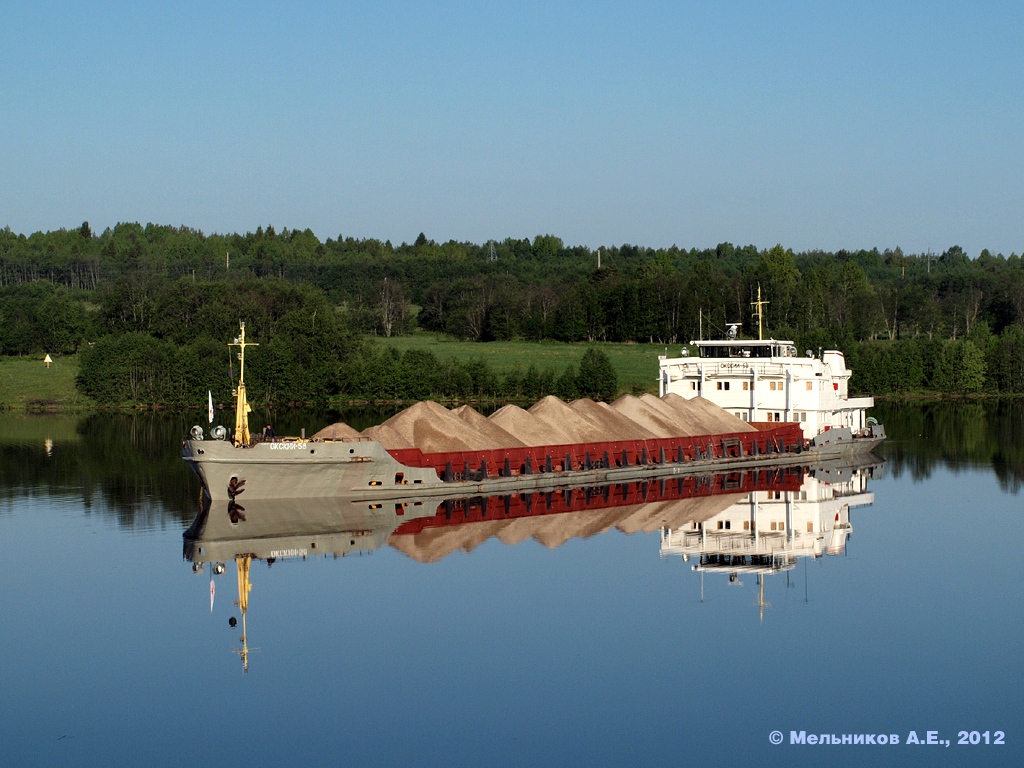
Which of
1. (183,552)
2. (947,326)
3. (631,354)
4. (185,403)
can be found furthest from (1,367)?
(947,326)

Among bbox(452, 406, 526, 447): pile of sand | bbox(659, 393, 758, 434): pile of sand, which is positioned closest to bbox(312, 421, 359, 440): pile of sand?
bbox(452, 406, 526, 447): pile of sand

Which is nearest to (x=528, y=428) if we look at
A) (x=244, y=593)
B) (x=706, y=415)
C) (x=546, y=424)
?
(x=546, y=424)

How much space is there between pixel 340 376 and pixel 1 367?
93.7ft

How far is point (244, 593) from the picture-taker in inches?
1176

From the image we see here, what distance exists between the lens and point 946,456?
199 feet

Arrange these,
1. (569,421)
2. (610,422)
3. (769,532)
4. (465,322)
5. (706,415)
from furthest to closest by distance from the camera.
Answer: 1. (465,322)
2. (706,415)
3. (610,422)
4. (569,421)
5. (769,532)

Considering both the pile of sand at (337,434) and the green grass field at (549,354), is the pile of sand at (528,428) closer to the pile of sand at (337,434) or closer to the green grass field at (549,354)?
the pile of sand at (337,434)

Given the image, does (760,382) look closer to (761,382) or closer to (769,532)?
(761,382)

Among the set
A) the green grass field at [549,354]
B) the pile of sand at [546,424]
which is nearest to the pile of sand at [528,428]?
the pile of sand at [546,424]

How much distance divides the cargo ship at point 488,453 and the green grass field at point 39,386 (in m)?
50.9

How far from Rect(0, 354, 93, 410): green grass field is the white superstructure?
50780mm

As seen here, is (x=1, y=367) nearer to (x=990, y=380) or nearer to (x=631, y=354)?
(x=631, y=354)

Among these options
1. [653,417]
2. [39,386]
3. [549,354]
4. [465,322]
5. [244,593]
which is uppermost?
[465,322]

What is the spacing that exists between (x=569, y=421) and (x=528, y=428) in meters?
2.16
